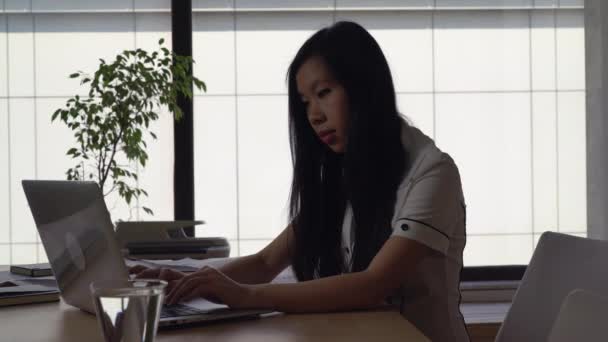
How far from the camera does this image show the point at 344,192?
184cm

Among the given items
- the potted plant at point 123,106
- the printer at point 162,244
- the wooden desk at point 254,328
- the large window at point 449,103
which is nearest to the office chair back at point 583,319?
the wooden desk at point 254,328

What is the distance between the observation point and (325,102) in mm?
1772

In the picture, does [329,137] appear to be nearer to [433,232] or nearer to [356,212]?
[356,212]

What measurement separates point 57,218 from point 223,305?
0.33m

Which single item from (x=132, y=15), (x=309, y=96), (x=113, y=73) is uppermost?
(x=132, y=15)

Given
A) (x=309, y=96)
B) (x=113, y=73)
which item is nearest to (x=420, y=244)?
(x=309, y=96)

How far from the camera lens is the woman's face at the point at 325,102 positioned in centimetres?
176

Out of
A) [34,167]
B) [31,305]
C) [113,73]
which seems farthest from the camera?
[34,167]

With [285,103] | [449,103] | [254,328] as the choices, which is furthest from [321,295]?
[449,103]

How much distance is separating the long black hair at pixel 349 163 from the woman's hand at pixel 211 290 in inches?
16.3

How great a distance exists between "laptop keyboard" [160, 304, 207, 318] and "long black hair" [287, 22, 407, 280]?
1.64 feet

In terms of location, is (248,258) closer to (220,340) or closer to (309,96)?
(309,96)

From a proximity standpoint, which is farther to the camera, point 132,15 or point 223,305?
point 132,15

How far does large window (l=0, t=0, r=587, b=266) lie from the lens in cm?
374
